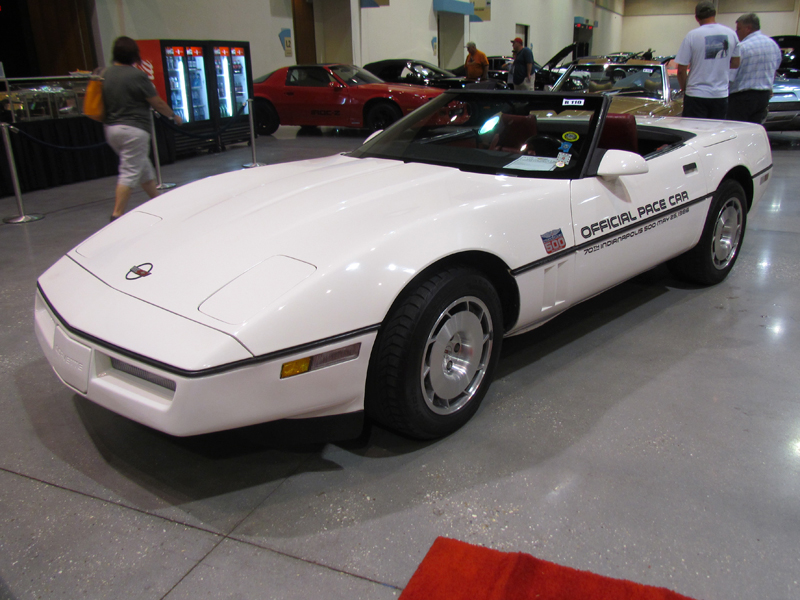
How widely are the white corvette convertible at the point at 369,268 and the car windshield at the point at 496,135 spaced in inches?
0.4

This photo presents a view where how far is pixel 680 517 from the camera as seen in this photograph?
184 centimetres

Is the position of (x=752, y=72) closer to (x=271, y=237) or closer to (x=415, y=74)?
(x=271, y=237)

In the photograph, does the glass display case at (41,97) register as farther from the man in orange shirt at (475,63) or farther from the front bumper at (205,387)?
the man in orange shirt at (475,63)

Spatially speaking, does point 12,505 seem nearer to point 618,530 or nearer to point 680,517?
point 618,530

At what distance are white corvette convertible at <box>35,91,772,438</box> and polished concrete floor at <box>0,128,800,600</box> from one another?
0.83 feet

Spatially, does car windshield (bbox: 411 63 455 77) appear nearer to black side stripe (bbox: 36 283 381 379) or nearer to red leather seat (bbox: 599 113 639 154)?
red leather seat (bbox: 599 113 639 154)

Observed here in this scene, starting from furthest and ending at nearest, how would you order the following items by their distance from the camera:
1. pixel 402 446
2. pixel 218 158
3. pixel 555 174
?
1. pixel 218 158
2. pixel 555 174
3. pixel 402 446

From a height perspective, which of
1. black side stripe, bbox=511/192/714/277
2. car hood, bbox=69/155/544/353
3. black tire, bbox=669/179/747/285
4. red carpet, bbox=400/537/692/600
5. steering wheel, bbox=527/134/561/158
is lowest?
red carpet, bbox=400/537/692/600

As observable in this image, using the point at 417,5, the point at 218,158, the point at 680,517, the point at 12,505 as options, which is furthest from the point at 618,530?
the point at 417,5

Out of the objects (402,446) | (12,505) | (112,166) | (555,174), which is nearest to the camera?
(12,505)

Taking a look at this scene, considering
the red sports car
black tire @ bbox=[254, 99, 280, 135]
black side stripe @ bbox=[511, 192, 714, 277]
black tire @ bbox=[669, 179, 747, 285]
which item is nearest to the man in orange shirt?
the red sports car

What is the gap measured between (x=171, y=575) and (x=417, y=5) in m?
17.5

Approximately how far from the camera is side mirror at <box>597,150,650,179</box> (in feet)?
8.41

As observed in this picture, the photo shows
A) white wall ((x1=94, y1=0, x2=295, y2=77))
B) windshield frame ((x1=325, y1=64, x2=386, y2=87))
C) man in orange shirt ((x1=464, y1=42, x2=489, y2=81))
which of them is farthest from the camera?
man in orange shirt ((x1=464, y1=42, x2=489, y2=81))
